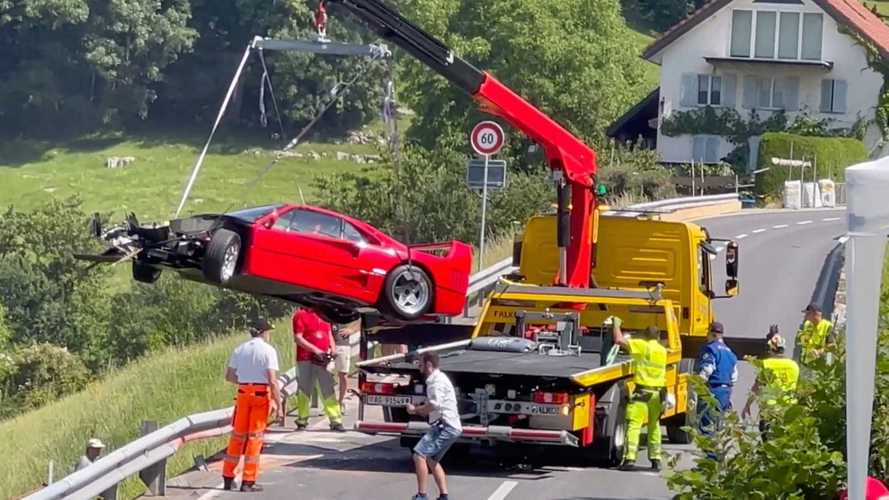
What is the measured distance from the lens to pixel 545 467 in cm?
1719

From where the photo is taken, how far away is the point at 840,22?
6881 cm

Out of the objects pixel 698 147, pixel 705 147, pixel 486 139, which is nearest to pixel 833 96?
pixel 705 147

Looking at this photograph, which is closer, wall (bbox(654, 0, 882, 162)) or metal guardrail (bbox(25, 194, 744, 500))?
metal guardrail (bbox(25, 194, 744, 500))

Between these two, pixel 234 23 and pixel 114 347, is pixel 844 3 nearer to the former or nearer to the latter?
pixel 114 347

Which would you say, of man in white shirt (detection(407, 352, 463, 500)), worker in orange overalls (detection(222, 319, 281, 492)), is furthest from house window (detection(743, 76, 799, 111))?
man in white shirt (detection(407, 352, 463, 500))

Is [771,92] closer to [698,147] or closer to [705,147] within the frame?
[705,147]

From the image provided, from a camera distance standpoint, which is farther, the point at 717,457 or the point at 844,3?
the point at 844,3

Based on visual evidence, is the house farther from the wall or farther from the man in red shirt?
the man in red shirt

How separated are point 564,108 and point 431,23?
6.28m

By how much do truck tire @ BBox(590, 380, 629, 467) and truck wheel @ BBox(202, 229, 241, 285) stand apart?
161 inches

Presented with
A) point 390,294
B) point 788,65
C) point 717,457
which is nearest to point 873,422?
point 717,457

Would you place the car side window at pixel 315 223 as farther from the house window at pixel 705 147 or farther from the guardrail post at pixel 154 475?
the house window at pixel 705 147

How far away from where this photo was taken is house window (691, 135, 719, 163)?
70.4 meters

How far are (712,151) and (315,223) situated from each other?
52.7 metres
